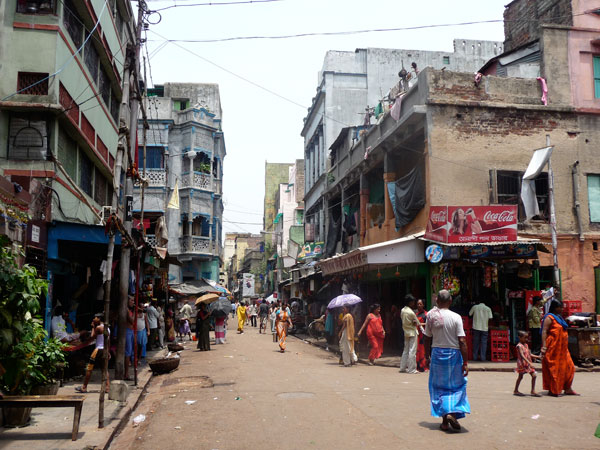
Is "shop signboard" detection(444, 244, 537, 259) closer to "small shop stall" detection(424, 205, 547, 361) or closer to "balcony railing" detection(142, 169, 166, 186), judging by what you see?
"small shop stall" detection(424, 205, 547, 361)

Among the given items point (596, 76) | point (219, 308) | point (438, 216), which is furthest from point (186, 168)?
point (596, 76)

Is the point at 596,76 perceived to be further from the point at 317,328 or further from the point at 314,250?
the point at 314,250

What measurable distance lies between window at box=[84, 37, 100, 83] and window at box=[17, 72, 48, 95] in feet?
12.3

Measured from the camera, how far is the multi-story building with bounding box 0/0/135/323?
41.5 feet

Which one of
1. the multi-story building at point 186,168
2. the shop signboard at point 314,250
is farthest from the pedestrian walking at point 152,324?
the multi-story building at point 186,168

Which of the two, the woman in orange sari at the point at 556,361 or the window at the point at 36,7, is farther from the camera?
the window at the point at 36,7

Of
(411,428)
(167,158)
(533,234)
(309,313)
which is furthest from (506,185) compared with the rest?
(167,158)

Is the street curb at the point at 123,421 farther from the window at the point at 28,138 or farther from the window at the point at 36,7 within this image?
the window at the point at 36,7

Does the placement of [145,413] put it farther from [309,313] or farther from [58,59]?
[309,313]

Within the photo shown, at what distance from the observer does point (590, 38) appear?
19.7 m

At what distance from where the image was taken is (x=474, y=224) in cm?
1622

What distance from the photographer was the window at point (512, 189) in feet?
60.8

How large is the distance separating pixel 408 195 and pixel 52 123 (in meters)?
11.5

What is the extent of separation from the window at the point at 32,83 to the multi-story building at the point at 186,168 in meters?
22.1
